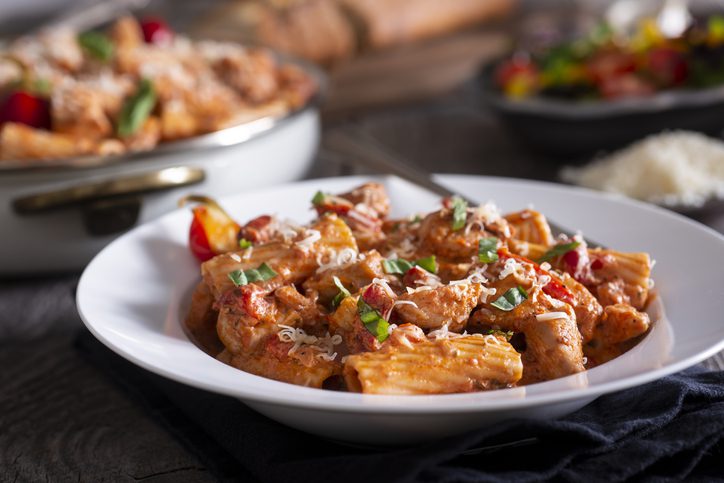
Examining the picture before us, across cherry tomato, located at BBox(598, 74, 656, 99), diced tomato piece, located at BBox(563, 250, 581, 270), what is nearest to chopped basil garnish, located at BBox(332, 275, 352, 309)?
diced tomato piece, located at BBox(563, 250, 581, 270)

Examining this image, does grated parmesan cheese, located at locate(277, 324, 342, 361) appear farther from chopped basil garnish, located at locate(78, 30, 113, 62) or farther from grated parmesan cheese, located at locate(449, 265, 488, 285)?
chopped basil garnish, located at locate(78, 30, 113, 62)

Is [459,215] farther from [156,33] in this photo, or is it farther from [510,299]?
[156,33]

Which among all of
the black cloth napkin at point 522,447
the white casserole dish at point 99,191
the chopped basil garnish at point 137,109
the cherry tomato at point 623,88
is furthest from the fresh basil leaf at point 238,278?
the cherry tomato at point 623,88

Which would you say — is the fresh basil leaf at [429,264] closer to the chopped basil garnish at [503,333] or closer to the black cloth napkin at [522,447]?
the chopped basil garnish at [503,333]

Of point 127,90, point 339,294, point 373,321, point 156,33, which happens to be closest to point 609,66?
point 156,33

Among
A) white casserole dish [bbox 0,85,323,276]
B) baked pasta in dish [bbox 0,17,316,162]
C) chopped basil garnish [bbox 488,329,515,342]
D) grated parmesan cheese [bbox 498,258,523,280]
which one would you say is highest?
grated parmesan cheese [bbox 498,258,523,280]

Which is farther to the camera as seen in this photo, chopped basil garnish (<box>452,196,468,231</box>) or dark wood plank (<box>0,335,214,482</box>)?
chopped basil garnish (<box>452,196,468,231</box>)

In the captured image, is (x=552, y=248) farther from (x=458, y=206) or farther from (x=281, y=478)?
(x=281, y=478)

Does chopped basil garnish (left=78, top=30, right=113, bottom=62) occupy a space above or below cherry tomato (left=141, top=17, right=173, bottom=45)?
above
